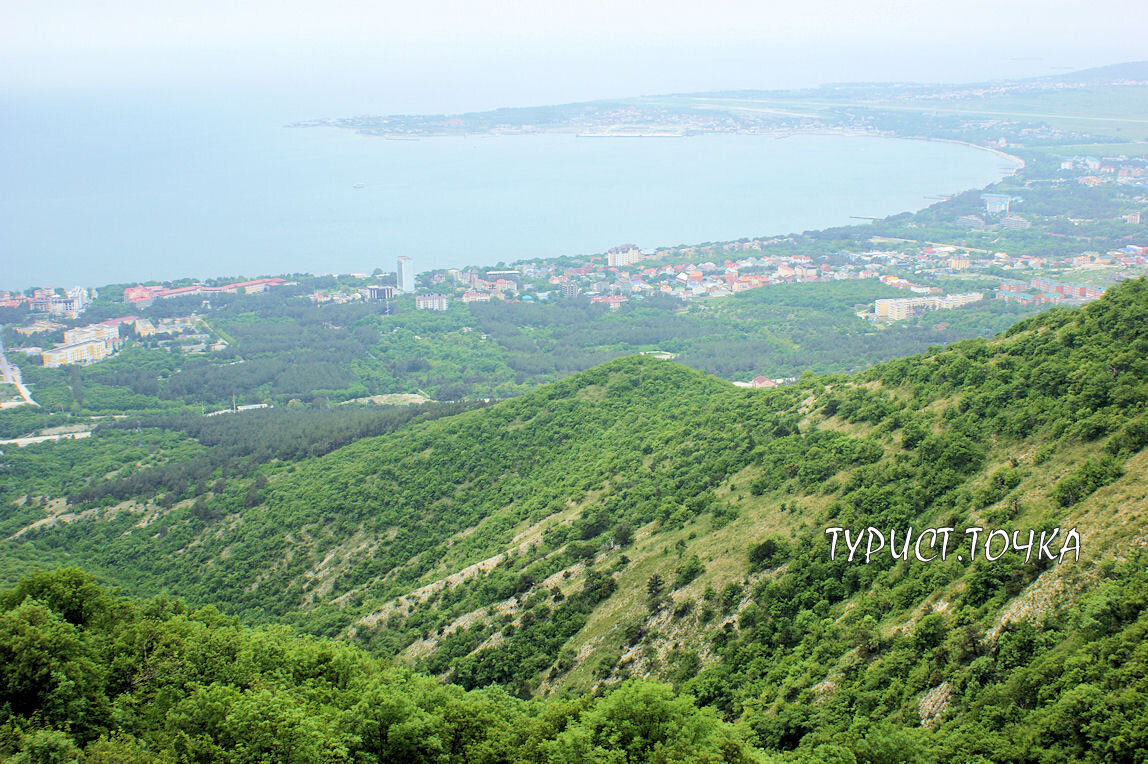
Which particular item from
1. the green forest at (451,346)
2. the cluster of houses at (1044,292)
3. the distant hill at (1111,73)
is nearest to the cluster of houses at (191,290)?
the green forest at (451,346)

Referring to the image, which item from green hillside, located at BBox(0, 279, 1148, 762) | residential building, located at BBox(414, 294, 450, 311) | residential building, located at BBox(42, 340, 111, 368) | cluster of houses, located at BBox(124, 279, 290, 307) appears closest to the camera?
green hillside, located at BBox(0, 279, 1148, 762)

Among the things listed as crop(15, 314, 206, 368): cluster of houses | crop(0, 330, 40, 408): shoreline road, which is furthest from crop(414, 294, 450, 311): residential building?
crop(0, 330, 40, 408): shoreline road

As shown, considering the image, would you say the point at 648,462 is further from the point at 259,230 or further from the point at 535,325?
the point at 259,230

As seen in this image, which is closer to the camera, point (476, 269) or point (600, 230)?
point (476, 269)

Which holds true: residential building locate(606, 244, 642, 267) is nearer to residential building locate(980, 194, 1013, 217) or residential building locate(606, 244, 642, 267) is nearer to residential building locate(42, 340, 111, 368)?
residential building locate(980, 194, 1013, 217)

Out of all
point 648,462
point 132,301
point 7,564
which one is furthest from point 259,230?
point 648,462

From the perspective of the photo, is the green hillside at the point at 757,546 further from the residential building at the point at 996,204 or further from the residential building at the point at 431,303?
the residential building at the point at 996,204
